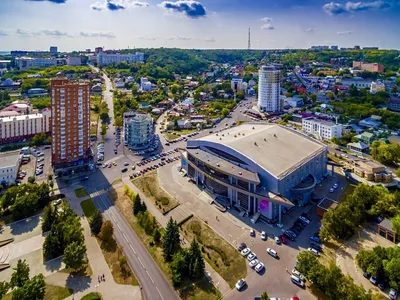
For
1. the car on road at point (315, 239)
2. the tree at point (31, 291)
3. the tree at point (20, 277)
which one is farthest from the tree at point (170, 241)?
the car on road at point (315, 239)

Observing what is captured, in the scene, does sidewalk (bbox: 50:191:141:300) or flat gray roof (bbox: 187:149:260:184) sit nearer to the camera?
sidewalk (bbox: 50:191:141:300)

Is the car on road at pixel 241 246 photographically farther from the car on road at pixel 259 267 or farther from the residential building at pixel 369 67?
the residential building at pixel 369 67

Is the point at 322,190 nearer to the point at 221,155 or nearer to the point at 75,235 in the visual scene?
the point at 221,155

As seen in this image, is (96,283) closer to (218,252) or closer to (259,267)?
(218,252)

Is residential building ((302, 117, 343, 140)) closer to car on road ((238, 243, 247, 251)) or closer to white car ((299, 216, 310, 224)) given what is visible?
white car ((299, 216, 310, 224))

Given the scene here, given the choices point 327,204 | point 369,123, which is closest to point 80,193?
point 327,204

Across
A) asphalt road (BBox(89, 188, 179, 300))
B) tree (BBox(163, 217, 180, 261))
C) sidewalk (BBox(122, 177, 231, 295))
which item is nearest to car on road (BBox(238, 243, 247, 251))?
sidewalk (BBox(122, 177, 231, 295))
